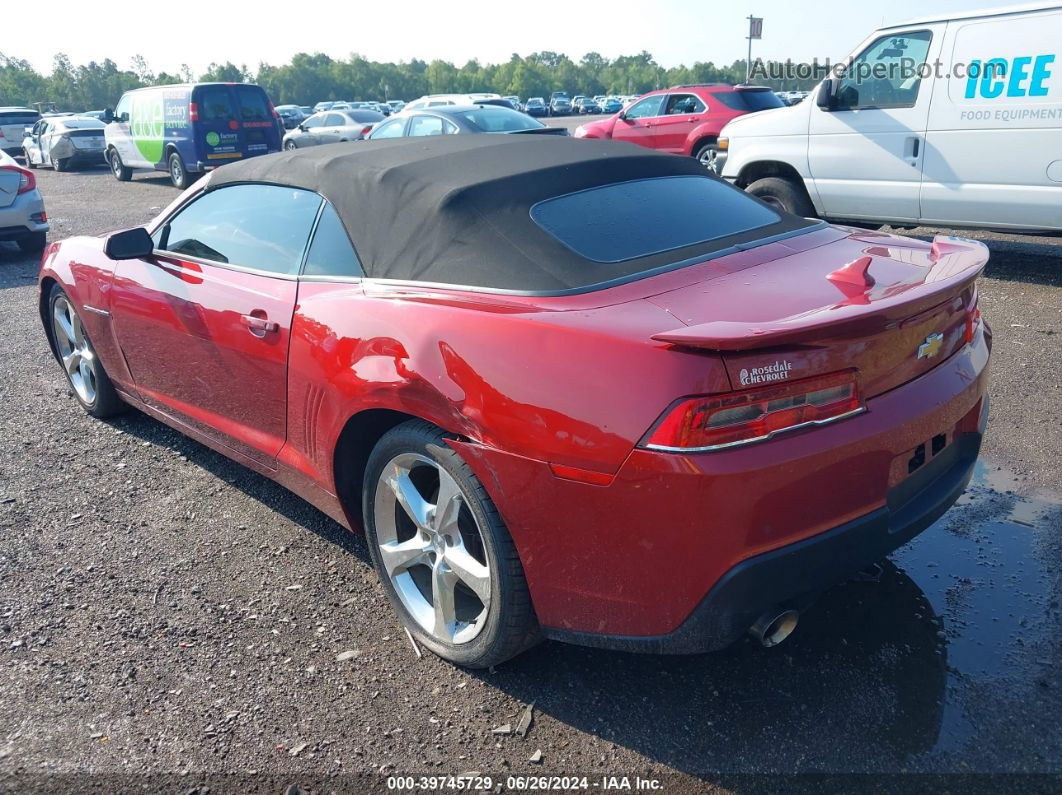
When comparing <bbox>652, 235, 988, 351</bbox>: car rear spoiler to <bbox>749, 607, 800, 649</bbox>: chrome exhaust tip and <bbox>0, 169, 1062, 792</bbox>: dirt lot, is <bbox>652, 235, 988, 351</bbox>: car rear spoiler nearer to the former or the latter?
<bbox>749, 607, 800, 649</bbox>: chrome exhaust tip

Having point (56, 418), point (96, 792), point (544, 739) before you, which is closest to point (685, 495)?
point (544, 739)

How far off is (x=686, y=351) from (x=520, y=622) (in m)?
0.92

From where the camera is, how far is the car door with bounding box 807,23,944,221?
7.09m

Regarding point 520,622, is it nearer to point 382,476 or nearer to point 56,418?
point 382,476

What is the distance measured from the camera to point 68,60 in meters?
90.8

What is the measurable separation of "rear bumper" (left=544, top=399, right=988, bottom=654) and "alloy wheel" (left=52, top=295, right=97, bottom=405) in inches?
137

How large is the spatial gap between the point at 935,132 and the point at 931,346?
17.9 ft

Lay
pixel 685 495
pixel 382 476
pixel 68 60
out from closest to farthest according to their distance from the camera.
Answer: pixel 685 495 → pixel 382 476 → pixel 68 60

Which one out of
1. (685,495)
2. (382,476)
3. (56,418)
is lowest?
(56,418)

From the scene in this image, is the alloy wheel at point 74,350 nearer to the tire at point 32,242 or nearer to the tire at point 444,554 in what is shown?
the tire at point 444,554

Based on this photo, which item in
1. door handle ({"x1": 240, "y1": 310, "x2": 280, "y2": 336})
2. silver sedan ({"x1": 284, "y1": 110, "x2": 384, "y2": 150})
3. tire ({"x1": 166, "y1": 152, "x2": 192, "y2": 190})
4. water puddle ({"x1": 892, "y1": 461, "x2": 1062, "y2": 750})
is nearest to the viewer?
water puddle ({"x1": 892, "y1": 461, "x2": 1062, "y2": 750})

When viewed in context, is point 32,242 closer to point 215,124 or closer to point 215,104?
point 215,124

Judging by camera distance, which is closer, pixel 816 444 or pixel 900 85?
pixel 816 444

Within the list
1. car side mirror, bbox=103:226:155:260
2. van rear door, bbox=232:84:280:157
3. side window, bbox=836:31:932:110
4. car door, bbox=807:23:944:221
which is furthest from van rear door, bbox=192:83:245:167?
car side mirror, bbox=103:226:155:260
